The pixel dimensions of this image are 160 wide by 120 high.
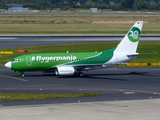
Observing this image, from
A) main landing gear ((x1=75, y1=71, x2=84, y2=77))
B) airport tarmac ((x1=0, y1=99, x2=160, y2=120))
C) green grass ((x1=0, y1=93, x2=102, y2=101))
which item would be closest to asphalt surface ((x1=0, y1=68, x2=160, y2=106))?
main landing gear ((x1=75, y1=71, x2=84, y2=77))

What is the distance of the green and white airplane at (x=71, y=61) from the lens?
161ft

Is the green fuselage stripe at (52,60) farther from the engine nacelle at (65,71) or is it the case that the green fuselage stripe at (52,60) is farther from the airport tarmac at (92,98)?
the airport tarmac at (92,98)

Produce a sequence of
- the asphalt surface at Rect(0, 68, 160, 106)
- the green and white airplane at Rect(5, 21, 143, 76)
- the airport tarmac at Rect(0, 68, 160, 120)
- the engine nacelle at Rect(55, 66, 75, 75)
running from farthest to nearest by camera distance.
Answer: the green and white airplane at Rect(5, 21, 143, 76), the engine nacelle at Rect(55, 66, 75, 75), the asphalt surface at Rect(0, 68, 160, 106), the airport tarmac at Rect(0, 68, 160, 120)

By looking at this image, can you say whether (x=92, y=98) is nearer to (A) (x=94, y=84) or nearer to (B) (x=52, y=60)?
(A) (x=94, y=84)

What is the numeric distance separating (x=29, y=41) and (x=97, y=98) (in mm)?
56767

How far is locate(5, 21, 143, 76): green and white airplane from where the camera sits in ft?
161

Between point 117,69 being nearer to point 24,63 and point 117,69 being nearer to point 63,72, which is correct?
point 63,72

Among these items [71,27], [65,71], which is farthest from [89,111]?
[71,27]

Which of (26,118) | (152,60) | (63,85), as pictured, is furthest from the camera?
(152,60)

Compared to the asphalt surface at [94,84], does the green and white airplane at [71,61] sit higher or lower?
higher

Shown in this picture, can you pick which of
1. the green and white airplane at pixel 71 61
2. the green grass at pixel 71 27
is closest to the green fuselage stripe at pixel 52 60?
the green and white airplane at pixel 71 61

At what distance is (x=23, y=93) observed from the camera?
38.7 m

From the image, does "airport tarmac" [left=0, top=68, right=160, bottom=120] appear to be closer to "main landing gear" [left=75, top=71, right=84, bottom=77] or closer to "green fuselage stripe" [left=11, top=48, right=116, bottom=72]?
"main landing gear" [left=75, top=71, right=84, bottom=77]

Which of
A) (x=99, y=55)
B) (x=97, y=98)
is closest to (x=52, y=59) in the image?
(x=99, y=55)
